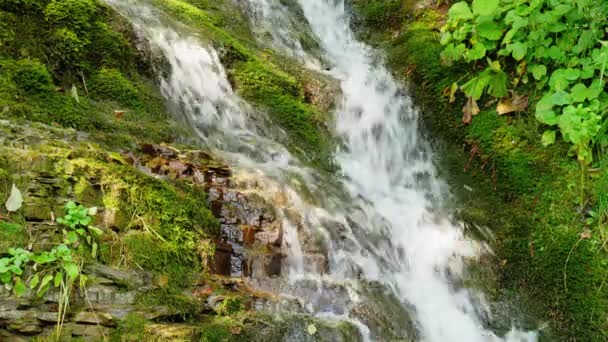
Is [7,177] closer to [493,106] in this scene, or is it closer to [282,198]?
[282,198]

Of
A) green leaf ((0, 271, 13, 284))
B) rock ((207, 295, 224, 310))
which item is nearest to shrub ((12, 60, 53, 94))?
green leaf ((0, 271, 13, 284))

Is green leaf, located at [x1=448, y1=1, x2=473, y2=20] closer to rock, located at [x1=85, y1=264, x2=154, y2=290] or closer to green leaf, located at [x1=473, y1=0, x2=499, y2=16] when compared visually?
green leaf, located at [x1=473, y1=0, x2=499, y2=16]

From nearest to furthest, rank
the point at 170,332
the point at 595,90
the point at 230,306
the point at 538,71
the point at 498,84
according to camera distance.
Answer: the point at 170,332
the point at 230,306
the point at 595,90
the point at 538,71
the point at 498,84

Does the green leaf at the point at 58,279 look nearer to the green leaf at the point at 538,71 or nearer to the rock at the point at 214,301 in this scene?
the rock at the point at 214,301

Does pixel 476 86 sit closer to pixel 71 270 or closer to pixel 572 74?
pixel 572 74

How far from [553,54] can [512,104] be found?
80 cm

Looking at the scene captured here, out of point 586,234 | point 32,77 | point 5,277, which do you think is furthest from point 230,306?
point 586,234

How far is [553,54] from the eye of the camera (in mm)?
5102

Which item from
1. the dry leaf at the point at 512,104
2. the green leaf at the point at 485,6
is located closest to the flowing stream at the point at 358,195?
the dry leaf at the point at 512,104

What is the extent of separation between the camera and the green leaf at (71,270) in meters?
2.65

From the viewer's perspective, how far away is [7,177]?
9.70 feet

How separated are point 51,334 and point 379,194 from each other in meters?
4.22

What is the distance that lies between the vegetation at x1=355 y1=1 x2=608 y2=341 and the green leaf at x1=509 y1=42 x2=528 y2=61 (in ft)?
0.40

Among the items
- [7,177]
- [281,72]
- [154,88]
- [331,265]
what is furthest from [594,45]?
[7,177]
